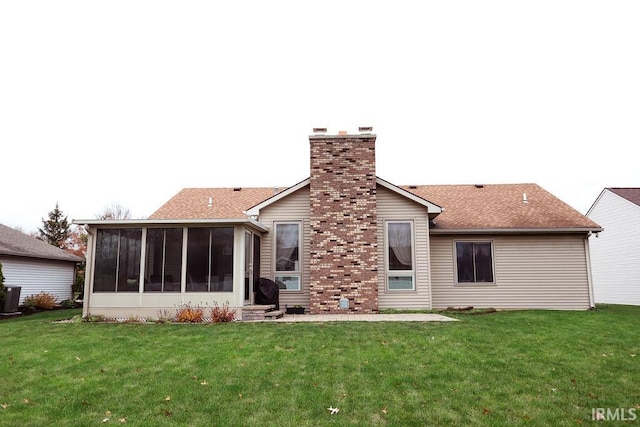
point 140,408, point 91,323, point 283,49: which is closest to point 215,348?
point 140,408

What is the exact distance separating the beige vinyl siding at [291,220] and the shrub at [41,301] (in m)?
10.2

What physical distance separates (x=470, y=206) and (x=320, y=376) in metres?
12.3

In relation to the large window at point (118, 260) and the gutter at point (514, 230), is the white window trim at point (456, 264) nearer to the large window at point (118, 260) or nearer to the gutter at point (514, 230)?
the gutter at point (514, 230)

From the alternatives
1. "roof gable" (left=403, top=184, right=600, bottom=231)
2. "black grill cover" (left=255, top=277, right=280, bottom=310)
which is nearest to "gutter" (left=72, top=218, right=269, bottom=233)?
"black grill cover" (left=255, top=277, right=280, bottom=310)

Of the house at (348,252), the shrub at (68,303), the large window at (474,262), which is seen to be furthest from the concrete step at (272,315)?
the shrub at (68,303)

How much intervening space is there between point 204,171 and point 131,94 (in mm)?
15068

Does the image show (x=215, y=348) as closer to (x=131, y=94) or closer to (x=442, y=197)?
(x=131, y=94)

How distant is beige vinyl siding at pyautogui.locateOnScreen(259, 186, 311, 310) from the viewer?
46.6 ft

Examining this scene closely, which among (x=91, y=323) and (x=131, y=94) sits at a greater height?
(x=131, y=94)

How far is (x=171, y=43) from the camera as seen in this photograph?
12.6m

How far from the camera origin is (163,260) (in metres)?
12.5

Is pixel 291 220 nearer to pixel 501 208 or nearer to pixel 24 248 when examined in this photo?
pixel 501 208

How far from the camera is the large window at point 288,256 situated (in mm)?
14320

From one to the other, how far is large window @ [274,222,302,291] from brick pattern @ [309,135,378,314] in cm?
104
